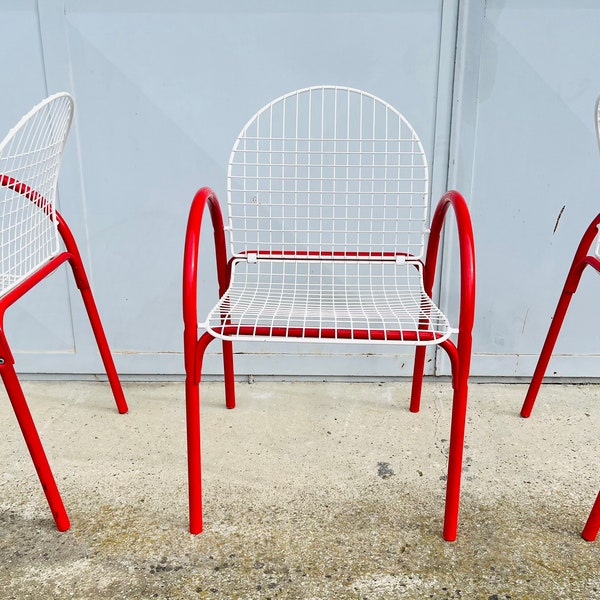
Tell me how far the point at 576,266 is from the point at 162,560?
1.27m

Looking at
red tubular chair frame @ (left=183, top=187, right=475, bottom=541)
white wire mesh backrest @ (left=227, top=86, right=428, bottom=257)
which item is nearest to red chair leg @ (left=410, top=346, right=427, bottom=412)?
white wire mesh backrest @ (left=227, top=86, right=428, bottom=257)

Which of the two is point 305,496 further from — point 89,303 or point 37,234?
point 37,234

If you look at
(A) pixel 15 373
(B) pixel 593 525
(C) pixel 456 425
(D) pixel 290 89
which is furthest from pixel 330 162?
(B) pixel 593 525

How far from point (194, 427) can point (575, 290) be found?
1.10m

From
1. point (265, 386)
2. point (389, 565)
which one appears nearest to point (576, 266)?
point (389, 565)

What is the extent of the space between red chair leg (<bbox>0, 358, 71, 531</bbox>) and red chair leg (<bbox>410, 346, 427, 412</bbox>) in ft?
3.43

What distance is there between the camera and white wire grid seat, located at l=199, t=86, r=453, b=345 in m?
1.63

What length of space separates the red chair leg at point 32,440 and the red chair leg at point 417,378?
104cm

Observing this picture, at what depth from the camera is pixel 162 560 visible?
132cm

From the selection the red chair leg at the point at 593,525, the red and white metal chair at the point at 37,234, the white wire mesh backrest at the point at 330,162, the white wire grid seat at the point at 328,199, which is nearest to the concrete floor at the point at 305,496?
the red chair leg at the point at 593,525

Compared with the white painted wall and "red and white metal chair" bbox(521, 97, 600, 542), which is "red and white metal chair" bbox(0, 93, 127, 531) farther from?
"red and white metal chair" bbox(521, 97, 600, 542)

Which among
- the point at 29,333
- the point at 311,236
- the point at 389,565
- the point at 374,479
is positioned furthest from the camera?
the point at 29,333

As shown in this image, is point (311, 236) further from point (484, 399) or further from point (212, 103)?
point (484, 399)

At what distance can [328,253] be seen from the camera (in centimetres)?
175
